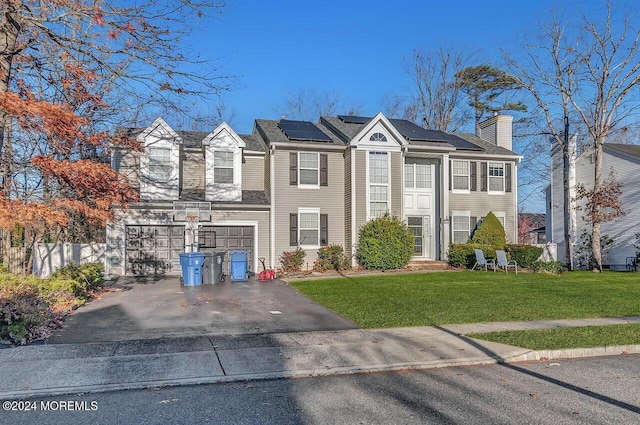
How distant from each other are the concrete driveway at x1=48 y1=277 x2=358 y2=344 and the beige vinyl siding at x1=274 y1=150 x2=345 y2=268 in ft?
17.3

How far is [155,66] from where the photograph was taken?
9.38 m

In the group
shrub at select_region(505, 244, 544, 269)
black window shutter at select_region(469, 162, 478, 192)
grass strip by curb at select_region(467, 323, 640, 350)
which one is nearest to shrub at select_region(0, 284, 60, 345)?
grass strip by curb at select_region(467, 323, 640, 350)

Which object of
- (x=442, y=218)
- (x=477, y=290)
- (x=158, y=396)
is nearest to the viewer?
(x=158, y=396)

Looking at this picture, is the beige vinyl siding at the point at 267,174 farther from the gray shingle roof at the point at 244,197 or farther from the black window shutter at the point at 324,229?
the black window shutter at the point at 324,229

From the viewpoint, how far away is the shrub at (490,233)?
71.5 ft

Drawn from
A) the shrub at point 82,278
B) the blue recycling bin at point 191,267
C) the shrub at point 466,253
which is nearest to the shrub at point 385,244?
the shrub at point 466,253

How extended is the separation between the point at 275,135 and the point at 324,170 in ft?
8.73

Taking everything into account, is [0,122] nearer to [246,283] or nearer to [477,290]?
[246,283]

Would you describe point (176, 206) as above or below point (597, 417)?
above

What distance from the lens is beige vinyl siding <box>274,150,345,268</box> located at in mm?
20219

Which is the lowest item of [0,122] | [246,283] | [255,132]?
[246,283]

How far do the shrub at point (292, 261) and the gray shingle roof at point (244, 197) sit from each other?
2.37 m

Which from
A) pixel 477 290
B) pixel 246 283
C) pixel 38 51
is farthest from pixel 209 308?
pixel 477 290

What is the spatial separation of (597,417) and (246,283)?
1313cm
